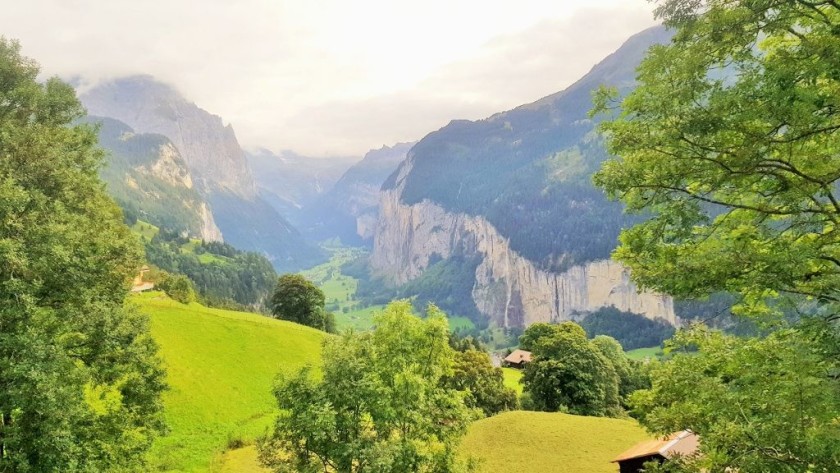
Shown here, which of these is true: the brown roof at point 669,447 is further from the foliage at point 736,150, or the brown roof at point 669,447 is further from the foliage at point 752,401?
the foliage at point 736,150

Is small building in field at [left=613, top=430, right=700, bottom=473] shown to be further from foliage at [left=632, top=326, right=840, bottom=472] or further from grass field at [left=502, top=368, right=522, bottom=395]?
grass field at [left=502, top=368, right=522, bottom=395]

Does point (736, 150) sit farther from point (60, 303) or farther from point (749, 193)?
point (60, 303)

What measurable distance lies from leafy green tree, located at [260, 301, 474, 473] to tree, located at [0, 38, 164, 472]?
655 centimetres

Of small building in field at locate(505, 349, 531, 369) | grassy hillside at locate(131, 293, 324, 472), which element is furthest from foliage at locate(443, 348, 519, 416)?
small building in field at locate(505, 349, 531, 369)

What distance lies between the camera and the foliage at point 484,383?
60969 millimetres

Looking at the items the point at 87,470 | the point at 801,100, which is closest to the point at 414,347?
the point at 87,470

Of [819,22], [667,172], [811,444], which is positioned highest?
[819,22]

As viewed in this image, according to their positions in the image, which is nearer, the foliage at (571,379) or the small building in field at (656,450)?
the small building in field at (656,450)

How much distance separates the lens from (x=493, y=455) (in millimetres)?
41562

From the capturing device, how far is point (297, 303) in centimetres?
9250

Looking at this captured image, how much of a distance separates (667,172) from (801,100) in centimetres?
253

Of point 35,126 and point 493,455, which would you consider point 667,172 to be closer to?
point 35,126

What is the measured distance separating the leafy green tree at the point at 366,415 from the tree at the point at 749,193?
27.4 feet

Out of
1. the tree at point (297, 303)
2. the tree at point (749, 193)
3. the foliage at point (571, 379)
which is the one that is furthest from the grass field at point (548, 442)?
the tree at point (297, 303)
